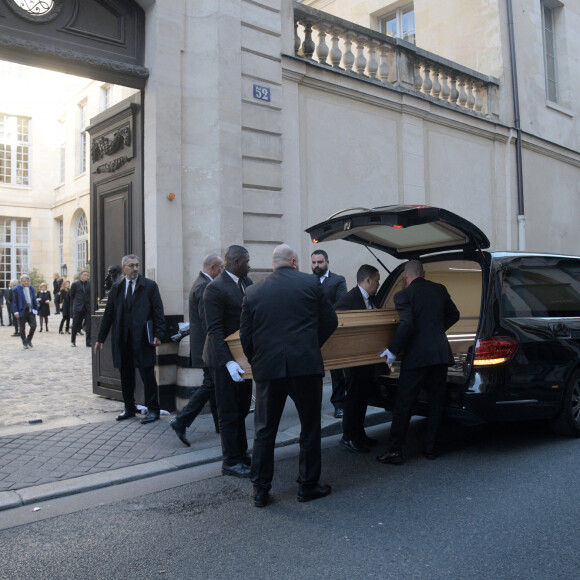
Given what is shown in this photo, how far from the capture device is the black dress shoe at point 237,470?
4879 mm

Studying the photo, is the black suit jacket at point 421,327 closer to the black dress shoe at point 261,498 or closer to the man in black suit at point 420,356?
the man in black suit at point 420,356

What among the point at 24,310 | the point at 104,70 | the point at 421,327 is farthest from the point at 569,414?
the point at 24,310

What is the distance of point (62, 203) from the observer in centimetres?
3266

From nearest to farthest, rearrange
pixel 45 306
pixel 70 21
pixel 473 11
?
pixel 70 21 → pixel 473 11 → pixel 45 306

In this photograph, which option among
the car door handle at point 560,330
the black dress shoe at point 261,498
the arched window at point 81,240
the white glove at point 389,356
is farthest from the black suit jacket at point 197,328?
the arched window at point 81,240

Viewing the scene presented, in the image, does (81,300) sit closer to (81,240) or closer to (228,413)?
(228,413)

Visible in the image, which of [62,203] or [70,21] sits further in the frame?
[62,203]

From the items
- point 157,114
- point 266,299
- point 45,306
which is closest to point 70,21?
point 157,114

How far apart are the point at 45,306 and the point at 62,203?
14261 mm

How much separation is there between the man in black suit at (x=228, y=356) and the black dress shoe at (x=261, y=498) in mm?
641

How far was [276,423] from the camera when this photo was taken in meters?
4.31

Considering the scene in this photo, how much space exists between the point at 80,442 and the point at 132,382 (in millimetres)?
1188

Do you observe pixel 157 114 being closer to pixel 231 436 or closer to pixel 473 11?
pixel 231 436

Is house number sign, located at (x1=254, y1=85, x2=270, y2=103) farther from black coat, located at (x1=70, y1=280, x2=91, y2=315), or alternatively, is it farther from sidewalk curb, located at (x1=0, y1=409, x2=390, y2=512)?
black coat, located at (x1=70, y1=280, x2=91, y2=315)
